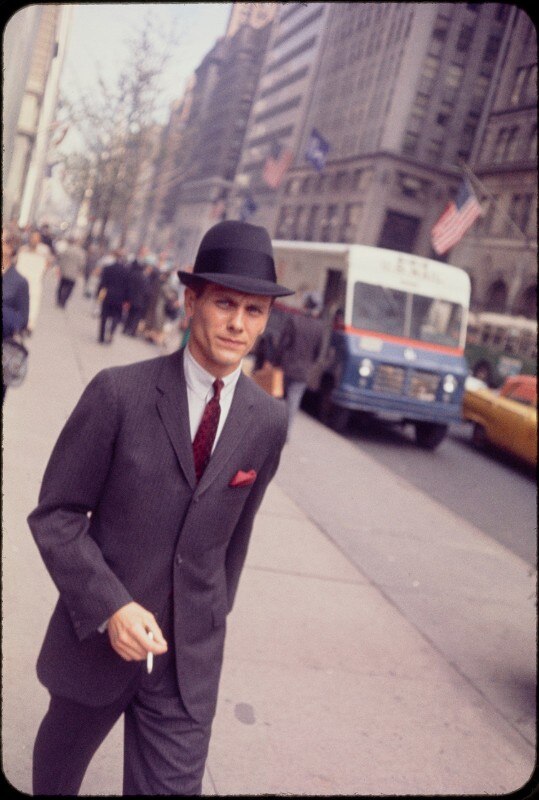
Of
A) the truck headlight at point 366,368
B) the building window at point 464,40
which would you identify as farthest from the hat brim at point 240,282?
the building window at point 464,40

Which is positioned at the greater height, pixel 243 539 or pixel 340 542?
pixel 243 539

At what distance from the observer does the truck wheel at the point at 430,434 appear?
12.9 meters

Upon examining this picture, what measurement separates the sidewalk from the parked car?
25.8ft

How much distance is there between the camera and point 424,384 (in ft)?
39.1

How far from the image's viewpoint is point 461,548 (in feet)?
24.4

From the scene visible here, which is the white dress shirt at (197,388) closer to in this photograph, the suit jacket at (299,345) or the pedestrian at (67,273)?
the suit jacket at (299,345)

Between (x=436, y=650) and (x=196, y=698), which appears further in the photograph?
(x=436, y=650)

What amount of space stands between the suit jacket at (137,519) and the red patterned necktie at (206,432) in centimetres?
3

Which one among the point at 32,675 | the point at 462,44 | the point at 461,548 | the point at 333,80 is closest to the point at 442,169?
the point at 462,44

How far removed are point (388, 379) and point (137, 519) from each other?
1021 centimetres

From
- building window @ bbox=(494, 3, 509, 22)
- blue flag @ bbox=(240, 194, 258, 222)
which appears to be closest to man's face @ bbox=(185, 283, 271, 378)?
building window @ bbox=(494, 3, 509, 22)

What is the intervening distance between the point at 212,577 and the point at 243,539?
0.17 m

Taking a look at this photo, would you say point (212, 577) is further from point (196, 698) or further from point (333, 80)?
point (333, 80)

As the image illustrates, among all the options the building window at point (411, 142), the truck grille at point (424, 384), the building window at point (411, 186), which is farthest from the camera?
the building window at point (411, 142)
